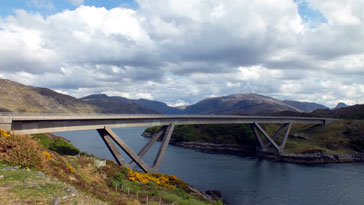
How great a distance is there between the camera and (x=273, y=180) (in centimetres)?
5672

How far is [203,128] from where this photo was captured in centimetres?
13000

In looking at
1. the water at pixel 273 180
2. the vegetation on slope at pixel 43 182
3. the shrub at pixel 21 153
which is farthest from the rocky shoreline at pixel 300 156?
the shrub at pixel 21 153

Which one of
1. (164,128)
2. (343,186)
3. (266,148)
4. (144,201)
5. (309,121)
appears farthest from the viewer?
(309,121)

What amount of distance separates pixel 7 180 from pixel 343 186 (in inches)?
2363

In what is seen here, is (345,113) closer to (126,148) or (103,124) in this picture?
(126,148)

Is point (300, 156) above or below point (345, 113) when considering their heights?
below

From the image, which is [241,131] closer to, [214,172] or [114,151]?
[214,172]

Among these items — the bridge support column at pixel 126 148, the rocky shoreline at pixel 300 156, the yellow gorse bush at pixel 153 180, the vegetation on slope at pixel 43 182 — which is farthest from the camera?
the rocky shoreline at pixel 300 156

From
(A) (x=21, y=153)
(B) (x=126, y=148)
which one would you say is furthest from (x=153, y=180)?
(A) (x=21, y=153)

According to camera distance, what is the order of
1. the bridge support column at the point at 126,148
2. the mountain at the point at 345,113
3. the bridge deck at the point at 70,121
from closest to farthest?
the bridge deck at the point at 70,121
the bridge support column at the point at 126,148
the mountain at the point at 345,113

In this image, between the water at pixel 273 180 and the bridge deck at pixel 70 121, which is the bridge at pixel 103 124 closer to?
the bridge deck at pixel 70 121

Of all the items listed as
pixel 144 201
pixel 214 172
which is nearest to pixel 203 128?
pixel 214 172

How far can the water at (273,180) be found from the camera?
44.1 meters

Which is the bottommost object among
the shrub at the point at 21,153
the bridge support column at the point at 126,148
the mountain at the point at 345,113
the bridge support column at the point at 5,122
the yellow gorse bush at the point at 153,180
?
the yellow gorse bush at the point at 153,180
